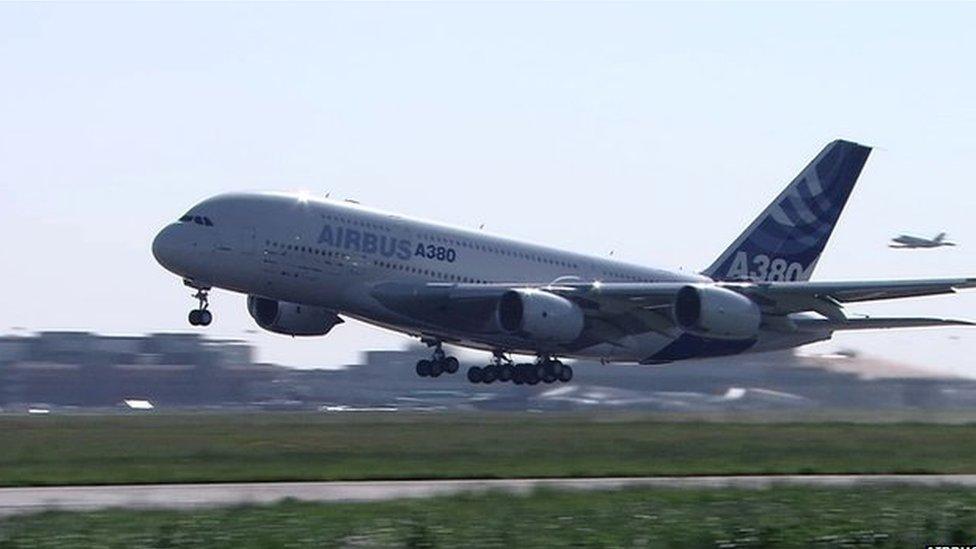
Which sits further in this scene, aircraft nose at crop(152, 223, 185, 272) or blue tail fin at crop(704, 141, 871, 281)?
blue tail fin at crop(704, 141, 871, 281)

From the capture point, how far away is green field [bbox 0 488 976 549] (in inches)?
753

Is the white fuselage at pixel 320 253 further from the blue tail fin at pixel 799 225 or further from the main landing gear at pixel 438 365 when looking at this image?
the blue tail fin at pixel 799 225

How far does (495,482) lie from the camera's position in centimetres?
3014

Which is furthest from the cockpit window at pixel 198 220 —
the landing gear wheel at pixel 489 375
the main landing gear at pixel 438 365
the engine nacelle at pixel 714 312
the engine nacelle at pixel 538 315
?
the engine nacelle at pixel 714 312

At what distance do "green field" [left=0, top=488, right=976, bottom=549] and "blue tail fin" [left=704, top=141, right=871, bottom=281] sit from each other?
27908 millimetres

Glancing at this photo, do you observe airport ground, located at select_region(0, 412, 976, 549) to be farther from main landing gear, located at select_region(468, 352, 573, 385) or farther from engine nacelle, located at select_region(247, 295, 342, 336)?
engine nacelle, located at select_region(247, 295, 342, 336)

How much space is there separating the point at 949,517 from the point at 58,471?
665 inches

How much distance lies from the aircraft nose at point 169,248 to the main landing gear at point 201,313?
0.96m

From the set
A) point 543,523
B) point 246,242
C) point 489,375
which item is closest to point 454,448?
point 246,242

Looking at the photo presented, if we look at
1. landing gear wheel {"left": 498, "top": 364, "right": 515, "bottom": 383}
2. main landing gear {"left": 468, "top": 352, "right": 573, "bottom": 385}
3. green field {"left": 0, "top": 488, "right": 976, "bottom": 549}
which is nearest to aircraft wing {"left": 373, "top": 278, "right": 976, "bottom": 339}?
Result: main landing gear {"left": 468, "top": 352, "right": 573, "bottom": 385}

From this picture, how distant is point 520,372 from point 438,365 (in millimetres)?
2330

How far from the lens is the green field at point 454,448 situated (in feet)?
106

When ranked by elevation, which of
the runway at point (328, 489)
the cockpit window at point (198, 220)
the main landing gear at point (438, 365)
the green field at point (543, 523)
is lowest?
the green field at point (543, 523)

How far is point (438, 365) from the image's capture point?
51000mm
